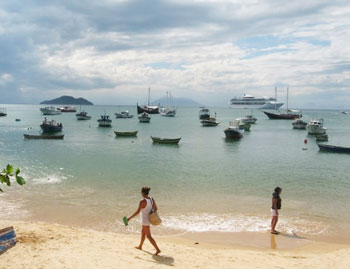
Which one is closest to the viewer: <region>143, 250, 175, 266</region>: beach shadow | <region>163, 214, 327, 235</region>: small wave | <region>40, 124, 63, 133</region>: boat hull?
<region>143, 250, 175, 266</region>: beach shadow

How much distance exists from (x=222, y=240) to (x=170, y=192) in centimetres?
818

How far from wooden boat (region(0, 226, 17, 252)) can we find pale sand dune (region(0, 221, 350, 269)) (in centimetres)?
21

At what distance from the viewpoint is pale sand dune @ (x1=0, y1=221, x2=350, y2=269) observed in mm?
9393

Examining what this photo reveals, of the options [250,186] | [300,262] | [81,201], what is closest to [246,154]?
[250,186]

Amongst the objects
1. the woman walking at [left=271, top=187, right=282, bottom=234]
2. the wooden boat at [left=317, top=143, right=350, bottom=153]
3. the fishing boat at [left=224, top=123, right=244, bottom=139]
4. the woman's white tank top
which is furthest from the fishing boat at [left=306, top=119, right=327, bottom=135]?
the woman's white tank top

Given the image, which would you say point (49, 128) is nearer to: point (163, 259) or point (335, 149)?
point (335, 149)

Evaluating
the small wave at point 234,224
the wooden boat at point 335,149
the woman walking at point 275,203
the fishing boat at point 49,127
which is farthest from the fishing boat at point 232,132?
the woman walking at point 275,203

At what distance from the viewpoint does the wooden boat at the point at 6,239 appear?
10031mm

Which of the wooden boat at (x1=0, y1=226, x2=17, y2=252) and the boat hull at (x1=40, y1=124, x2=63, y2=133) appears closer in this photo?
the wooden boat at (x1=0, y1=226, x2=17, y2=252)

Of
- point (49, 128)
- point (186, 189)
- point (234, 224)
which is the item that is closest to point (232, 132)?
point (49, 128)

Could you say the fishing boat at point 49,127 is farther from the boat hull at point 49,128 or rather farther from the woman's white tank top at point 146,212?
the woman's white tank top at point 146,212

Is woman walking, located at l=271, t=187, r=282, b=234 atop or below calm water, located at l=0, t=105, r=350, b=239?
atop

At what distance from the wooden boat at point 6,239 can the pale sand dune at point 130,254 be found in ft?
0.68

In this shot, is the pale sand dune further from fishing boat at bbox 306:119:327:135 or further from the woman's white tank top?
fishing boat at bbox 306:119:327:135
